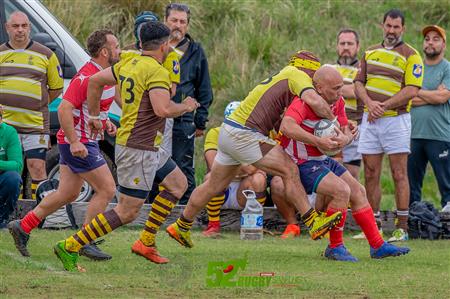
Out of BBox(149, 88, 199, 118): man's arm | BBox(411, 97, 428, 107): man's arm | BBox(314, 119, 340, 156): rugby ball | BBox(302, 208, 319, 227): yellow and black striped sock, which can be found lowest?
BBox(302, 208, 319, 227): yellow and black striped sock

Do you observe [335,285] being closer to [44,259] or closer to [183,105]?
[183,105]

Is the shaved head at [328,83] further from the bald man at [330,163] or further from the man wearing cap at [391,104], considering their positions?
the man wearing cap at [391,104]

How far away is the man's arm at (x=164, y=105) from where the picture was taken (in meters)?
9.62

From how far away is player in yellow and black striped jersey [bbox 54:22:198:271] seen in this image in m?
9.73

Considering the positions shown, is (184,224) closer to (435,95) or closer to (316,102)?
(316,102)

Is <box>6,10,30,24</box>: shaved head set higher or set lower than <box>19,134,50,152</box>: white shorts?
higher

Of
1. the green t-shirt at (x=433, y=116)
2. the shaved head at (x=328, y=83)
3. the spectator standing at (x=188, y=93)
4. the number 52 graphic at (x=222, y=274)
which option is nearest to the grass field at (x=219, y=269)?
the number 52 graphic at (x=222, y=274)

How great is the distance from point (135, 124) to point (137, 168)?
1.17 feet

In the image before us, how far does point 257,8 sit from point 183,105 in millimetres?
10752

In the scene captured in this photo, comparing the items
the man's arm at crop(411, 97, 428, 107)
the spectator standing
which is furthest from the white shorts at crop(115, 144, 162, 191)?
the man's arm at crop(411, 97, 428, 107)

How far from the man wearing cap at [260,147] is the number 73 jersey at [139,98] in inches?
40.9

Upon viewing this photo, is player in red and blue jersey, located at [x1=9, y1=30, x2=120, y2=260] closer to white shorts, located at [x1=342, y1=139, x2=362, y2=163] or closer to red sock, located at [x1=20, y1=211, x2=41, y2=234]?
red sock, located at [x1=20, y1=211, x2=41, y2=234]

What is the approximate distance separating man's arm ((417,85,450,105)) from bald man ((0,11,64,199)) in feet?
13.9

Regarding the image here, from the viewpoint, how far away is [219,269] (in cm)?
945
